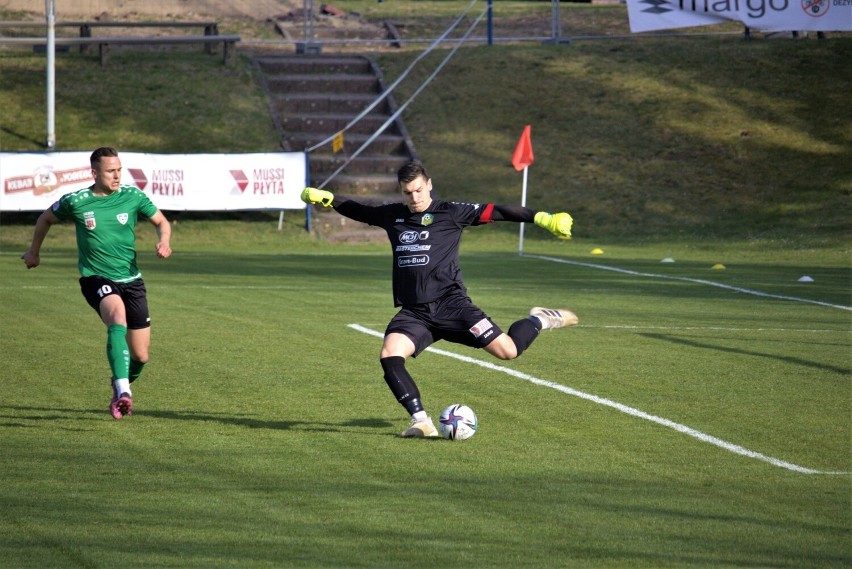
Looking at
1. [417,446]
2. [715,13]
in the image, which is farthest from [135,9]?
[417,446]

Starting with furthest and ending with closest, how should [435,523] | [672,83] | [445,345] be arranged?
1. [672,83]
2. [445,345]
3. [435,523]

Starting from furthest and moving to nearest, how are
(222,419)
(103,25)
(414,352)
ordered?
(103,25)
(222,419)
(414,352)

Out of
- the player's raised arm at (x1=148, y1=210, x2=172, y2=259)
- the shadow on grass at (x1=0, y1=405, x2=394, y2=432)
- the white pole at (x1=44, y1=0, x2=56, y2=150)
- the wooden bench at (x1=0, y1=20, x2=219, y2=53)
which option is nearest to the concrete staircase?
the wooden bench at (x1=0, y1=20, x2=219, y2=53)

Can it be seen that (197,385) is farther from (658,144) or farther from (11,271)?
(658,144)

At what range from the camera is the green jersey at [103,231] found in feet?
32.7

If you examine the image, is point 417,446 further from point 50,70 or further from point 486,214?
point 50,70

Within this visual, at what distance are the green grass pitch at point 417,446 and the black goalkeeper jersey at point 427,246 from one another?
42.2 inches

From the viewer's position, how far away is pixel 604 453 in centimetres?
866

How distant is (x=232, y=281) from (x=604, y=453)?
13637mm

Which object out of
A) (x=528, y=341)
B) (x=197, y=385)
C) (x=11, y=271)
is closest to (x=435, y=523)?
(x=528, y=341)

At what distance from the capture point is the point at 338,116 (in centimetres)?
3659

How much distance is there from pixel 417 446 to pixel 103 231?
10.1 ft

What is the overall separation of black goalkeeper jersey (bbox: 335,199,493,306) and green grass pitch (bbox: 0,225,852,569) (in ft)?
3.52

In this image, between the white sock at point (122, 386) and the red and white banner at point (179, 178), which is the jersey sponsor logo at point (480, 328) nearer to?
the white sock at point (122, 386)
